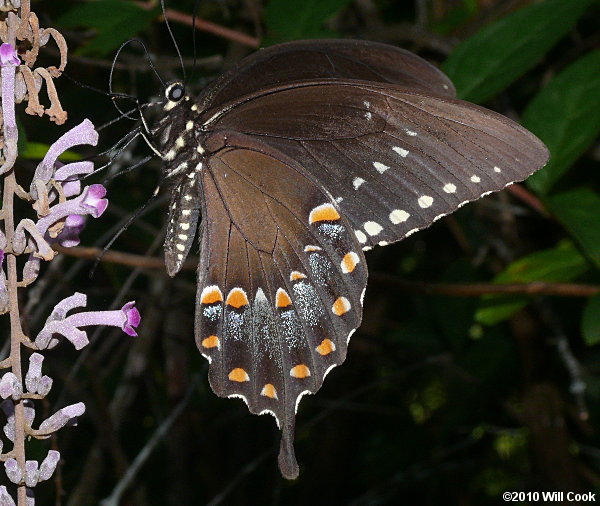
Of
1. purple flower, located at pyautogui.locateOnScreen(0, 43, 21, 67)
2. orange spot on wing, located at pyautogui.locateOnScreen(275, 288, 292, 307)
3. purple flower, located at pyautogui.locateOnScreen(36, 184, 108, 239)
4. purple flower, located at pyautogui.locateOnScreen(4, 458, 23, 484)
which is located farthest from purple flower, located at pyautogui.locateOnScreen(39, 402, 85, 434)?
orange spot on wing, located at pyautogui.locateOnScreen(275, 288, 292, 307)

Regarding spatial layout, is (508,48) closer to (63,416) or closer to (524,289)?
(524,289)

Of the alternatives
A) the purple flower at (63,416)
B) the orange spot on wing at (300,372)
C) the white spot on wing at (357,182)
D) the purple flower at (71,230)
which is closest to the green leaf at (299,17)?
the white spot on wing at (357,182)

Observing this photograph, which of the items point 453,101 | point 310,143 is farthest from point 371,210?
point 453,101

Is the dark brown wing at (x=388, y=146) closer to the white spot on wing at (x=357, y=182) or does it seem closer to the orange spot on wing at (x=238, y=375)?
the white spot on wing at (x=357, y=182)

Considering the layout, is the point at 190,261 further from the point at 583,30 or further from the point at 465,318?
the point at 583,30

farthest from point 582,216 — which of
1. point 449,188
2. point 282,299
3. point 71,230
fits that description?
point 71,230

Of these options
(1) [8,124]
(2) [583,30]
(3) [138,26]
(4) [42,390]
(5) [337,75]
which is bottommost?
(4) [42,390]
